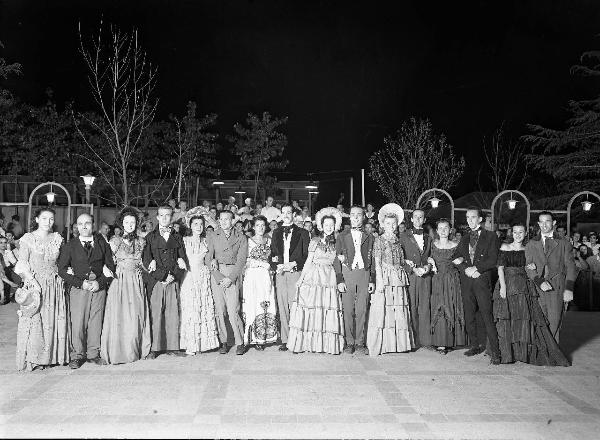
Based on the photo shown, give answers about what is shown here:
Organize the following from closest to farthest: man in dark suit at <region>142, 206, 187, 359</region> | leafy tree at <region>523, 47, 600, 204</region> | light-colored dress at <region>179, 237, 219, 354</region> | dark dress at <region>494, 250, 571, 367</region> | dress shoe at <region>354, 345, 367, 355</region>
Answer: dark dress at <region>494, 250, 571, 367</region>, man in dark suit at <region>142, 206, 187, 359</region>, light-colored dress at <region>179, 237, 219, 354</region>, dress shoe at <region>354, 345, 367, 355</region>, leafy tree at <region>523, 47, 600, 204</region>

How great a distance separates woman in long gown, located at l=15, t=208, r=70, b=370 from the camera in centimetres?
651

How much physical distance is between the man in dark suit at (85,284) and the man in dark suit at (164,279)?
0.52 meters

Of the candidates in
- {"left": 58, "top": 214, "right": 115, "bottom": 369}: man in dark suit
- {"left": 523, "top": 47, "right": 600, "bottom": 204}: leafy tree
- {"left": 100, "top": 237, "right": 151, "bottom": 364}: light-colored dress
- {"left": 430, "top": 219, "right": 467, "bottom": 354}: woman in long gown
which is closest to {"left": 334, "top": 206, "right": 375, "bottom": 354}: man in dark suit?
{"left": 430, "top": 219, "right": 467, "bottom": 354}: woman in long gown

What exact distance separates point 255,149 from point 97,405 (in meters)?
23.3

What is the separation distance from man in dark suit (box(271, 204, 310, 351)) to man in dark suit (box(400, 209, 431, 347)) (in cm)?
137

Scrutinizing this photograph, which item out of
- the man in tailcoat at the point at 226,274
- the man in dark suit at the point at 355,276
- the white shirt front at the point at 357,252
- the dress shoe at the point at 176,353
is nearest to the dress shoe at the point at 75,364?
the dress shoe at the point at 176,353

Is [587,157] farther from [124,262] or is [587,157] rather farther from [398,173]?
[124,262]

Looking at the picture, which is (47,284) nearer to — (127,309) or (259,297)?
(127,309)

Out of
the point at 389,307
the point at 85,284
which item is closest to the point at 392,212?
the point at 389,307

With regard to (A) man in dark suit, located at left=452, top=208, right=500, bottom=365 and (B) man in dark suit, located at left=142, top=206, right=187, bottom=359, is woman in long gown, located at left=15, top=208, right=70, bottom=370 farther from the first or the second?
(A) man in dark suit, located at left=452, top=208, right=500, bottom=365

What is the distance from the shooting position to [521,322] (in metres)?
7.09

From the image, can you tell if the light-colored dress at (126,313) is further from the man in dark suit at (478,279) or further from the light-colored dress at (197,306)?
the man in dark suit at (478,279)

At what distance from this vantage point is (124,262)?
276 inches

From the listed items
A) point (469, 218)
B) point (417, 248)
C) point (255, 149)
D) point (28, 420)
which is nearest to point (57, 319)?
point (28, 420)
